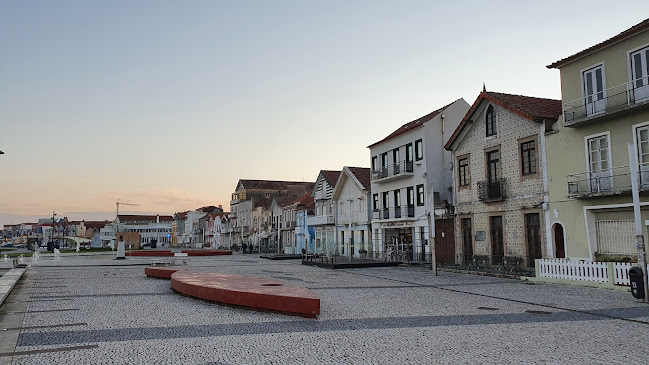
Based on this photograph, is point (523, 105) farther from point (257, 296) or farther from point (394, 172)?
point (257, 296)

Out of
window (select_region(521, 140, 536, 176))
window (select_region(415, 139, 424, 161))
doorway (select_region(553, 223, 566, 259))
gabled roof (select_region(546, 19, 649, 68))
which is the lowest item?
doorway (select_region(553, 223, 566, 259))

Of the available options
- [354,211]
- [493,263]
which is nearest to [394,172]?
[354,211]

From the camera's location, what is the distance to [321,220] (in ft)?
169

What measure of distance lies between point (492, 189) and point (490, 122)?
3.98 metres

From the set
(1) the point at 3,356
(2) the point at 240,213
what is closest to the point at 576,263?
(1) the point at 3,356

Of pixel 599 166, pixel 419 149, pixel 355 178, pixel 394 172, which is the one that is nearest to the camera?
pixel 599 166

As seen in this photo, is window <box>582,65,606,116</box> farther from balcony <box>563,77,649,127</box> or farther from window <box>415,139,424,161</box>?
window <box>415,139,424,161</box>

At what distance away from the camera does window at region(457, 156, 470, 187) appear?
99.1 feet

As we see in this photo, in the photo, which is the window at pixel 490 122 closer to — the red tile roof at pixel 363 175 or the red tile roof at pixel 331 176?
the red tile roof at pixel 363 175

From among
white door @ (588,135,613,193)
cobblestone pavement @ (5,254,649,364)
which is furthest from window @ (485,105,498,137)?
cobblestone pavement @ (5,254,649,364)

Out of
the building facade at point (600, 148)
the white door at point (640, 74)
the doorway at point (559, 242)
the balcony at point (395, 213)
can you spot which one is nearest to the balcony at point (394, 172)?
the balcony at point (395, 213)

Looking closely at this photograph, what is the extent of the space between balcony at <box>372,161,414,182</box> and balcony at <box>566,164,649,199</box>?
14595mm

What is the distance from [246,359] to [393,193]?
106ft

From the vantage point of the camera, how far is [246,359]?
7.64 meters
